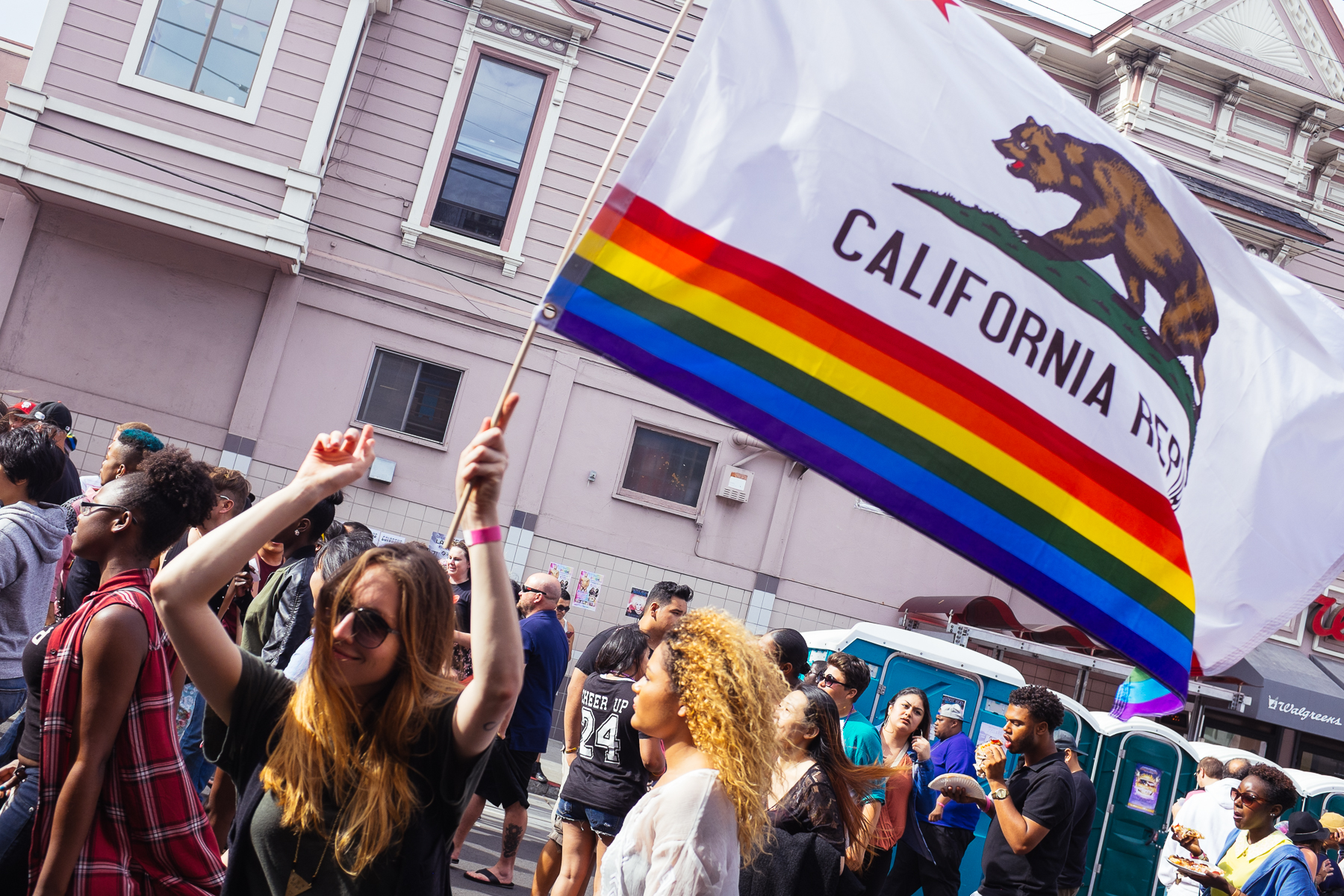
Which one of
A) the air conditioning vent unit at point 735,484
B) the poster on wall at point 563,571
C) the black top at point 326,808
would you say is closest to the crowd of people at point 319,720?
the black top at point 326,808

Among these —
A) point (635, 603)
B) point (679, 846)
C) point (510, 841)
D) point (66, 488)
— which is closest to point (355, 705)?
point (679, 846)

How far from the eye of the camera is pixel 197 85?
12.7 meters

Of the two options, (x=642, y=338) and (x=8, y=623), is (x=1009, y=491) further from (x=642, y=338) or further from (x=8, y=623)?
(x=8, y=623)

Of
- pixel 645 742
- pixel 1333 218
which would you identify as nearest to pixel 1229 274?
pixel 645 742

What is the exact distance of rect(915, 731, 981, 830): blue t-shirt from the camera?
6.55m

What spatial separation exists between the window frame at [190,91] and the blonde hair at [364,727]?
11987 millimetres

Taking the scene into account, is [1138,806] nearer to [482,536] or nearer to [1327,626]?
[1327,626]

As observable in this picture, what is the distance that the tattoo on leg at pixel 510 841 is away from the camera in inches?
270

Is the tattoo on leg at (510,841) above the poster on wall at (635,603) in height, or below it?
below

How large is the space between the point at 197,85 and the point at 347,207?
86.9 inches

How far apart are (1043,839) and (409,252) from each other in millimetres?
10942

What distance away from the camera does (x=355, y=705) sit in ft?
7.74

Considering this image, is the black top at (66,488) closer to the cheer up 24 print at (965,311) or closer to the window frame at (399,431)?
the cheer up 24 print at (965,311)

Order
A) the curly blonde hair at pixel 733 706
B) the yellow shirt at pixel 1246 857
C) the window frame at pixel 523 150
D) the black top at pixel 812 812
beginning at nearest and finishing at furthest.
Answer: the curly blonde hair at pixel 733 706, the black top at pixel 812 812, the yellow shirt at pixel 1246 857, the window frame at pixel 523 150
